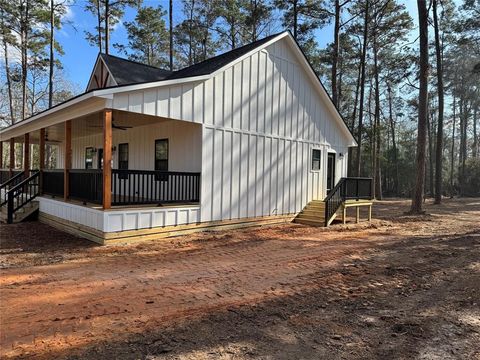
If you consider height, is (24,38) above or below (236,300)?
above

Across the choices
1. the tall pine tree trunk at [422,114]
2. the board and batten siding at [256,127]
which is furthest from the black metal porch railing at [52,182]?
the tall pine tree trunk at [422,114]

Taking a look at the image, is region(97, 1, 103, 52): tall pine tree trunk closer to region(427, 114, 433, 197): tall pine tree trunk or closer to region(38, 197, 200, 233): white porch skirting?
region(38, 197, 200, 233): white porch skirting

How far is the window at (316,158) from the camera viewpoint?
546 inches

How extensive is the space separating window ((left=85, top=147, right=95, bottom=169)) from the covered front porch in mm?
562

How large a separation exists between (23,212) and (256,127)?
850cm

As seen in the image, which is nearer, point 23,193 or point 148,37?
point 23,193

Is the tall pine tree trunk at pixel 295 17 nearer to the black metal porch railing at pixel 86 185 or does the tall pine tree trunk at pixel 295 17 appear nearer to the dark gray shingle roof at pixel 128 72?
the dark gray shingle roof at pixel 128 72

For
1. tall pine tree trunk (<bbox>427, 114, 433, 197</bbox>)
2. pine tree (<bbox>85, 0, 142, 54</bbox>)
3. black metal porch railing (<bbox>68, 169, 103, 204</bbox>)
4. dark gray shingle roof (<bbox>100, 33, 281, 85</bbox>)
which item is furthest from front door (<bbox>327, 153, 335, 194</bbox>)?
tall pine tree trunk (<bbox>427, 114, 433, 197</bbox>)

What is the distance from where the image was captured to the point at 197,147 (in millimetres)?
9859

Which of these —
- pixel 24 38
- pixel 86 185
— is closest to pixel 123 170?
pixel 86 185

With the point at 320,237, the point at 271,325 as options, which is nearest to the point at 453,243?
the point at 320,237

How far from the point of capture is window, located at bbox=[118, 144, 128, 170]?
13.8m

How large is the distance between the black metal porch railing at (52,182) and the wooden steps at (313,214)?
827 cm

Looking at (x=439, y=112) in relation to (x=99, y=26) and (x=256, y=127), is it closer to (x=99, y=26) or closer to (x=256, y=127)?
(x=256, y=127)
